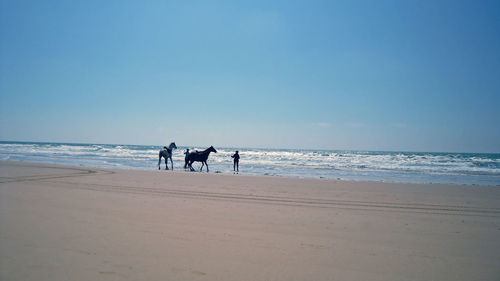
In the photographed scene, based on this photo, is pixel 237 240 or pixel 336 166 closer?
pixel 237 240

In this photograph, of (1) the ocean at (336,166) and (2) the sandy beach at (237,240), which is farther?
(1) the ocean at (336,166)

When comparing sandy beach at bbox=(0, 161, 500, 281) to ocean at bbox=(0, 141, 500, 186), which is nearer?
sandy beach at bbox=(0, 161, 500, 281)

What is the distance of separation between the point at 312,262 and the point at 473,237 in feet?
10.8

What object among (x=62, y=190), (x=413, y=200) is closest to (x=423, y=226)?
(x=413, y=200)

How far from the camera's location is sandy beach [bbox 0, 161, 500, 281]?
3.22m

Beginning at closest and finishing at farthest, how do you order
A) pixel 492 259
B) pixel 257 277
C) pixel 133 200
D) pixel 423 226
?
pixel 257 277 < pixel 492 259 < pixel 423 226 < pixel 133 200

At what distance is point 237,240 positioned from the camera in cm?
429

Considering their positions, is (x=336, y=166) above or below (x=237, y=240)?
below

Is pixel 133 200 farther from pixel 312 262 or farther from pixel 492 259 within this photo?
pixel 492 259

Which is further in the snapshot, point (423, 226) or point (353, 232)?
point (423, 226)

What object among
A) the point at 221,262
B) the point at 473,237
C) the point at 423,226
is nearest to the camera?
the point at 221,262

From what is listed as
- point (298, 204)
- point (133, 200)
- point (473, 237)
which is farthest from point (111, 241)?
point (473, 237)

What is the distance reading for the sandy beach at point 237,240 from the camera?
10.6 feet

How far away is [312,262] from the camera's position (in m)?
3.51
